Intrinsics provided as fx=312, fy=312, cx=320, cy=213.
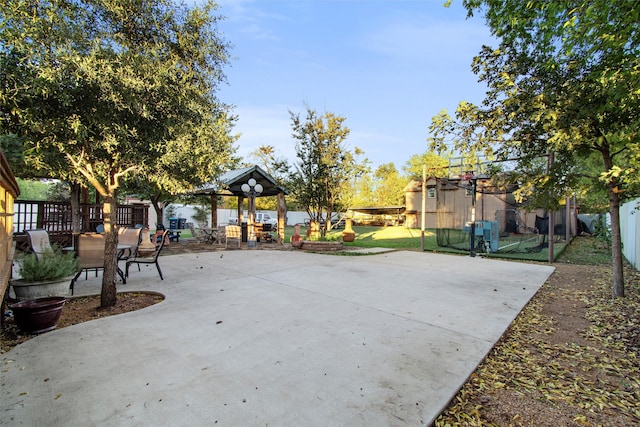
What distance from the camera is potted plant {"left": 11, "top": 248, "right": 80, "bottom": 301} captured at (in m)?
4.20

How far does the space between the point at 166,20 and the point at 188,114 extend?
4.68 ft

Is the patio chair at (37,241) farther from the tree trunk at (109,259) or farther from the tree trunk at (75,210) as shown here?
the tree trunk at (75,210)

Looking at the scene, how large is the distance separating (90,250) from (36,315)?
2400 mm

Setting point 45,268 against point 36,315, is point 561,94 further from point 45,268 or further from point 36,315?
point 45,268

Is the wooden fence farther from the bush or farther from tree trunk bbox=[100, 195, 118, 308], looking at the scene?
tree trunk bbox=[100, 195, 118, 308]

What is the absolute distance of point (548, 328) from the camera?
4.11 meters

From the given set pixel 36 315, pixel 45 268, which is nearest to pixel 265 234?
pixel 45 268

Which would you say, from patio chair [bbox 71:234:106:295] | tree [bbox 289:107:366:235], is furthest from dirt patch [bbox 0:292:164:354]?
tree [bbox 289:107:366:235]

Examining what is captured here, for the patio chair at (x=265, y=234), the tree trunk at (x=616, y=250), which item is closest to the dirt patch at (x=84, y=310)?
the tree trunk at (x=616, y=250)

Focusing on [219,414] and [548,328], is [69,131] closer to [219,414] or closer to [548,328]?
[219,414]

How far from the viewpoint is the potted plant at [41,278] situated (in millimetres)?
4199

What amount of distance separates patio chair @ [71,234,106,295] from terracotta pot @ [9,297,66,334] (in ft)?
6.75

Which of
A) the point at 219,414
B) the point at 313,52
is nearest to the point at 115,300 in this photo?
the point at 219,414

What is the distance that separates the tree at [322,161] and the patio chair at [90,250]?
27.8 ft
